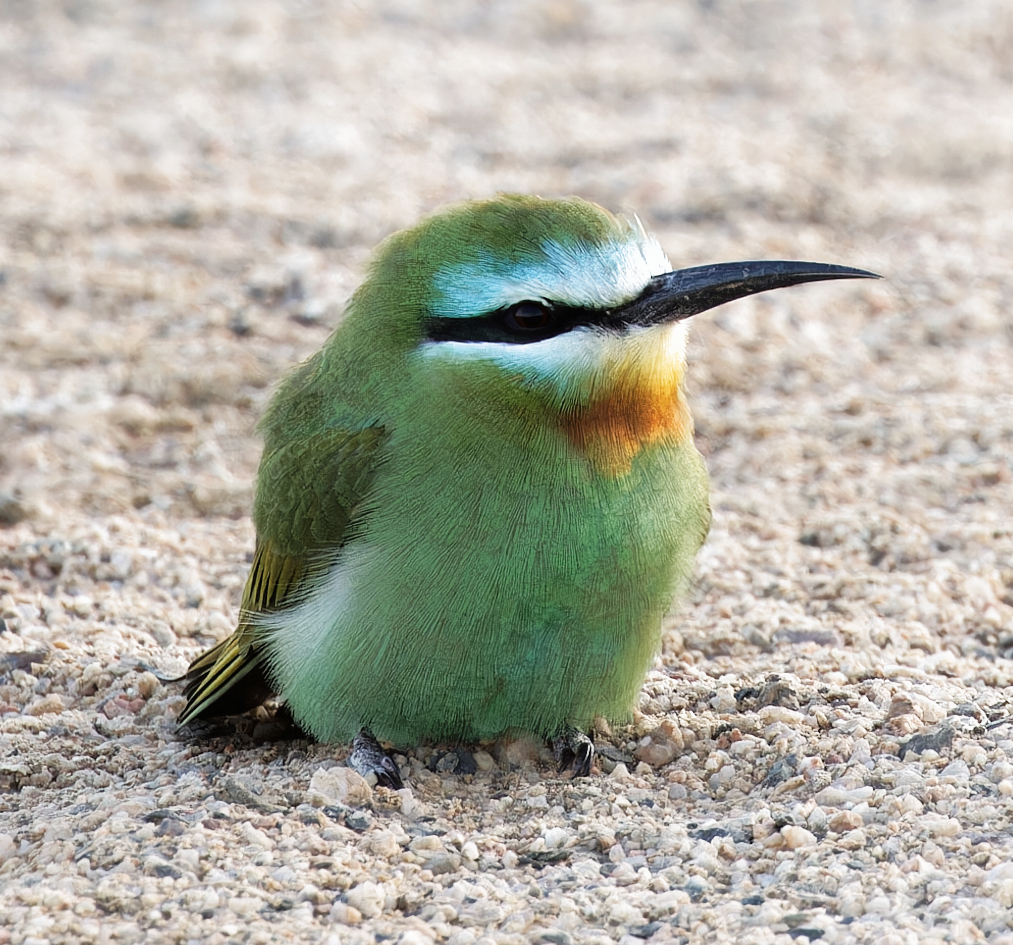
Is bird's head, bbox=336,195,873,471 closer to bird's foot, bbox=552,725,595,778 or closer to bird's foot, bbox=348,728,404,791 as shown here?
bird's foot, bbox=552,725,595,778

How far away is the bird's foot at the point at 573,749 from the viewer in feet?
10.9

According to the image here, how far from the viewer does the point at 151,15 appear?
8.98 m

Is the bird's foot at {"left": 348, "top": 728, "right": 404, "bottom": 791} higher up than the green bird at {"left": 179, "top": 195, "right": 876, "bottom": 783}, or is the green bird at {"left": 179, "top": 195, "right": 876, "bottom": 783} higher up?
the green bird at {"left": 179, "top": 195, "right": 876, "bottom": 783}

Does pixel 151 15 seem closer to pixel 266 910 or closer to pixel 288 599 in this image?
pixel 288 599

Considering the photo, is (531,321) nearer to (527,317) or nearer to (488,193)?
(527,317)

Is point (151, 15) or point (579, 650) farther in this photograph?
point (151, 15)

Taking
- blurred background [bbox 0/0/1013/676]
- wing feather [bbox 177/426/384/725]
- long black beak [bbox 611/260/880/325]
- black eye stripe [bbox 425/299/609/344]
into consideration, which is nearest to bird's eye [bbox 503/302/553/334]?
black eye stripe [bbox 425/299/609/344]

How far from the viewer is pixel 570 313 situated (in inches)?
123

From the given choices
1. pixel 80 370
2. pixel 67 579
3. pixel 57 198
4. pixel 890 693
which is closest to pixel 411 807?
pixel 890 693

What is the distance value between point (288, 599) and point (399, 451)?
0.48 metres

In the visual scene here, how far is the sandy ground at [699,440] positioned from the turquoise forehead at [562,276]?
957 mm

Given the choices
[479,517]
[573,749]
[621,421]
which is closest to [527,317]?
[621,421]

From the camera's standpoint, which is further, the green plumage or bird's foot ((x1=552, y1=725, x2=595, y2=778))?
bird's foot ((x1=552, y1=725, x2=595, y2=778))

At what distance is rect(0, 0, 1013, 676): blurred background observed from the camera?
4.42m
